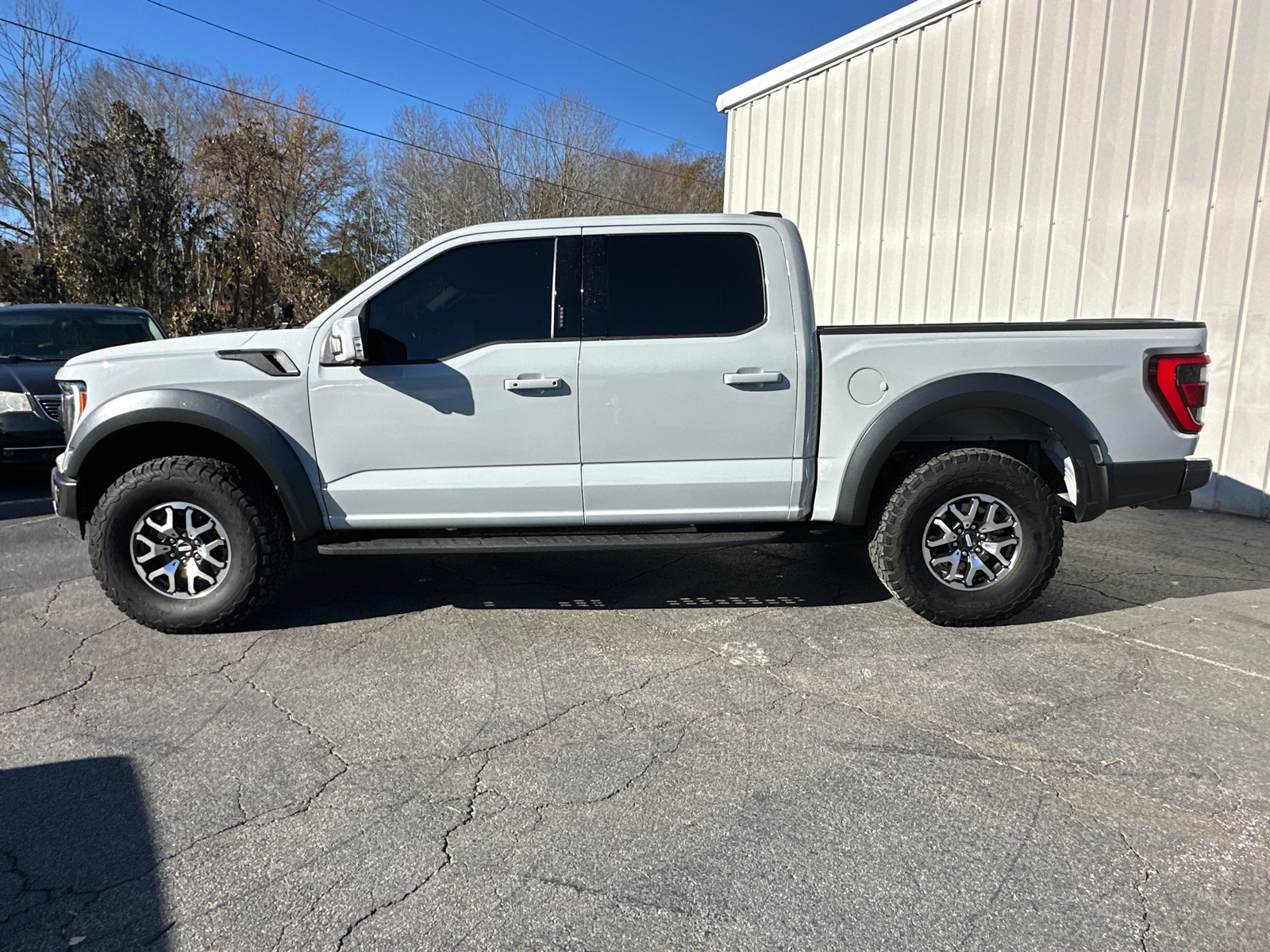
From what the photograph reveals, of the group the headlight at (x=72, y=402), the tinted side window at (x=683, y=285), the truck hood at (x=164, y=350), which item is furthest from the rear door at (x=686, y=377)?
the headlight at (x=72, y=402)

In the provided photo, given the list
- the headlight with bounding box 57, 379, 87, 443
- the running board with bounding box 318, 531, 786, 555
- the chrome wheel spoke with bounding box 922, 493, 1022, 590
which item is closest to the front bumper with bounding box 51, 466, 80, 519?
the headlight with bounding box 57, 379, 87, 443

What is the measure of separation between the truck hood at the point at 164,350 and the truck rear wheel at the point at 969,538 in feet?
11.1

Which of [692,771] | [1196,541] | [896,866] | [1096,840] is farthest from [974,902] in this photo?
[1196,541]

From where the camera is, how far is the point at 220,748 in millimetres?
3105

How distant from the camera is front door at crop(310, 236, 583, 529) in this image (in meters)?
4.08

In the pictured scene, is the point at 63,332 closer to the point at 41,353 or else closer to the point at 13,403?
the point at 41,353

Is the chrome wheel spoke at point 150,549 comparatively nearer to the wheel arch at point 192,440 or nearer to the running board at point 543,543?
the wheel arch at point 192,440

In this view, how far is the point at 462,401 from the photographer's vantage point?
13.4 feet

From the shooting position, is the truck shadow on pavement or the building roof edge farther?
the building roof edge

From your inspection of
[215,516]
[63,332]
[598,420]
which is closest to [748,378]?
[598,420]

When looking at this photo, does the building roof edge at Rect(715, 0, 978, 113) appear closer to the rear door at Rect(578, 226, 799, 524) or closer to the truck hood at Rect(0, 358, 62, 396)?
the rear door at Rect(578, 226, 799, 524)

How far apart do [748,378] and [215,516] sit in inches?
105

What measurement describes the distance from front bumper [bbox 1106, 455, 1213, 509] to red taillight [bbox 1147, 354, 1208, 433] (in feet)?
0.73

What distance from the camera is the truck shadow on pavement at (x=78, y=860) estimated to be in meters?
2.17
